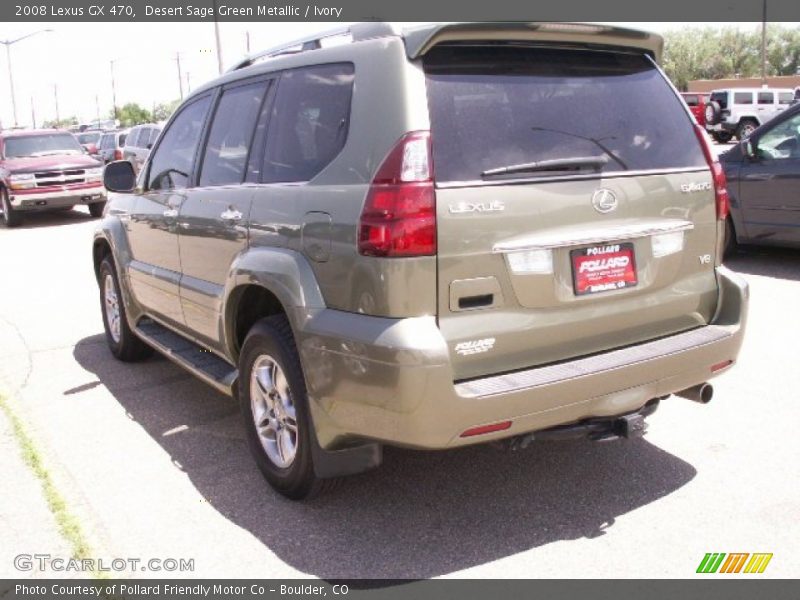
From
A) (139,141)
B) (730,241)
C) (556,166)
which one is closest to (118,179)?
(556,166)

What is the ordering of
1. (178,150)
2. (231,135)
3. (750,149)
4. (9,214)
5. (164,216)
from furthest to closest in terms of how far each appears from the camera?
(9,214) < (750,149) < (178,150) < (164,216) < (231,135)

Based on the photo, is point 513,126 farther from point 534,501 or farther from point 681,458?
point 681,458

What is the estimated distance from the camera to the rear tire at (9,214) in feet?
54.4

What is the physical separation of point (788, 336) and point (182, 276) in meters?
4.37

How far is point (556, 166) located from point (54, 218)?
57.6ft

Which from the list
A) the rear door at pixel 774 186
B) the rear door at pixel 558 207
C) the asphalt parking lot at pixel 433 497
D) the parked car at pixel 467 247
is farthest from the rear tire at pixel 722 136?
the rear door at pixel 558 207

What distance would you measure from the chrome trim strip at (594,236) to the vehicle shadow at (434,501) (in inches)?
47.9

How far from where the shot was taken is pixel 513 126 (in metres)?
3.21

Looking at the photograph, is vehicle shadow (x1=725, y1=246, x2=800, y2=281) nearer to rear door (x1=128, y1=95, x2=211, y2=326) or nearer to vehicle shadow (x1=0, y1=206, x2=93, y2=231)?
rear door (x1=128, y1=95, x2=211, y2=326)

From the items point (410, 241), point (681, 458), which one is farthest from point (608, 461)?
point (410, 241)

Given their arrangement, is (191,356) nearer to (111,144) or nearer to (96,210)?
(96,210)

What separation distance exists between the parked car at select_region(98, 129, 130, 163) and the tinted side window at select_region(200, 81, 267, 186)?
23.3 meters

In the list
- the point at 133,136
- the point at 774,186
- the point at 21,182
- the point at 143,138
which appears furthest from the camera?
the point at 133,136

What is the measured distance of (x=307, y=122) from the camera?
364 centimetres
